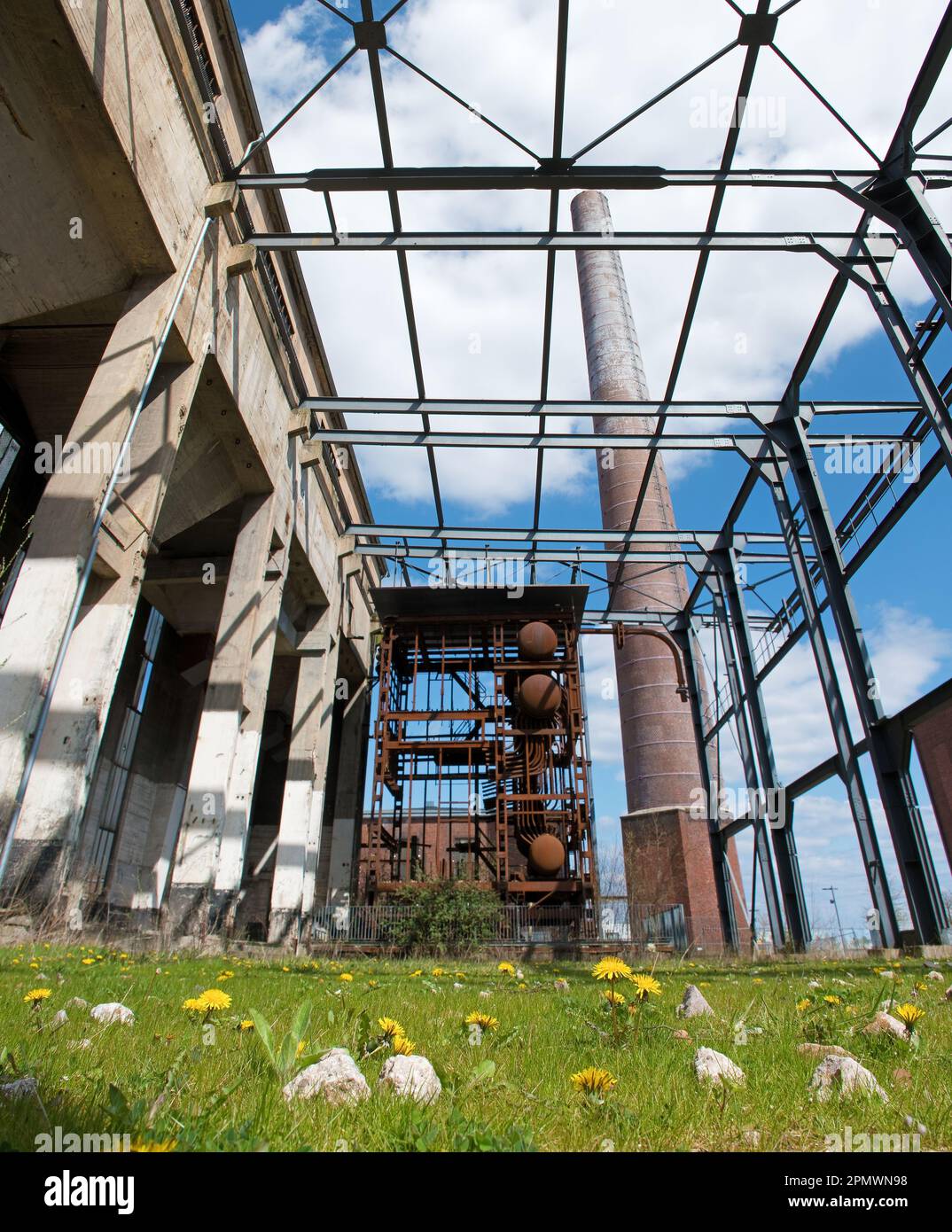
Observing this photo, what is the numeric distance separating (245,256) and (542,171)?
16.3 ft

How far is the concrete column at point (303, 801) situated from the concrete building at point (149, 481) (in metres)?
0.06

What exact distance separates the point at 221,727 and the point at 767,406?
483 inches

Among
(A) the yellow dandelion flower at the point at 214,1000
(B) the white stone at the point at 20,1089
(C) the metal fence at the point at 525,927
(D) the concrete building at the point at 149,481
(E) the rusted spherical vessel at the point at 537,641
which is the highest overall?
(E) the rusted spherical vessel at the point at 537,641

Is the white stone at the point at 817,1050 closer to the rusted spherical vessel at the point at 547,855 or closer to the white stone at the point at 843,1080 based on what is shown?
the white stone at the point at 843,1080

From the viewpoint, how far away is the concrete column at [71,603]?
23.0ft

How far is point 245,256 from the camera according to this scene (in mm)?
11570

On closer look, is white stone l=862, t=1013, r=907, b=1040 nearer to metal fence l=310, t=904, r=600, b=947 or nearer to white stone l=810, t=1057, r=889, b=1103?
white stone l=810, t=1057, r=889, b=1103

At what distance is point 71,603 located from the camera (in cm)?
730

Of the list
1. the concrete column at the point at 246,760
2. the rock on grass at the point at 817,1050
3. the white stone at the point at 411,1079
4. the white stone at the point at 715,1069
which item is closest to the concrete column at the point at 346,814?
the concrete column at the point at 246,760

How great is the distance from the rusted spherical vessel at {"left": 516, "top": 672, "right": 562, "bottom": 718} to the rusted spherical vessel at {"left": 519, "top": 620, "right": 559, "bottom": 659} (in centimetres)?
90

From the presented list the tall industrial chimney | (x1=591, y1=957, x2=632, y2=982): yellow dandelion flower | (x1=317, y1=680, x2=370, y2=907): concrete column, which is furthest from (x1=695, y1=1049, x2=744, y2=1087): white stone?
(x1=317, y1=680, x2=370, y2=907): concrete column

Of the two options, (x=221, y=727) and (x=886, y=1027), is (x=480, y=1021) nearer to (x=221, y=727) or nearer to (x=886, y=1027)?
(x=886, y=1027)
